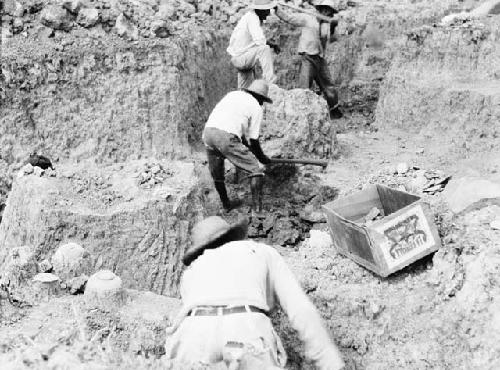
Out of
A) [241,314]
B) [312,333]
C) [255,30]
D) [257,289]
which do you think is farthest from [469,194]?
[255,30]

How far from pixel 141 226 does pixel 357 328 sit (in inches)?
124

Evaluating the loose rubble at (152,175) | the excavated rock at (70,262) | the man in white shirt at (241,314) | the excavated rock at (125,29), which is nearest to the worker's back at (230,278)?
the man in white shirt at (241,314)

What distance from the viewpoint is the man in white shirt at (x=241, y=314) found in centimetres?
310

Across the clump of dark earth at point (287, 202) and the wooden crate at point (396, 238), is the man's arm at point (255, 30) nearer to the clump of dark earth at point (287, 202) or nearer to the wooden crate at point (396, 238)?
the clump of dark earth at point (287, 202)

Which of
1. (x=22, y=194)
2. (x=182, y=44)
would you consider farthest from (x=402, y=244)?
(x=182, y=44)

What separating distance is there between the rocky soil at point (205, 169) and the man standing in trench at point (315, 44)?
2.55 feet

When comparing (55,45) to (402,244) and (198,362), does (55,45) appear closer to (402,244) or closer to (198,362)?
(402,244)

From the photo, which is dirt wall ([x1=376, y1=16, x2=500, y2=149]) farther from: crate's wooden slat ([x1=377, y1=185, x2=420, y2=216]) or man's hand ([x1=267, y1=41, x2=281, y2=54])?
crate's wooden slat ([x1=377, y1=185, x2=420, y2=216])

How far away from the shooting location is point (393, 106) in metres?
10.2

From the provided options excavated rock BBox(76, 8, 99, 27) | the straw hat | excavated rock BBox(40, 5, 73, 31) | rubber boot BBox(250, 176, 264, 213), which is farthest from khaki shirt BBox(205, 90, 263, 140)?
the straw hat

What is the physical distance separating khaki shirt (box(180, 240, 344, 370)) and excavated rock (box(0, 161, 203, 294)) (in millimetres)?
3284

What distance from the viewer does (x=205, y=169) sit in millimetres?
8570

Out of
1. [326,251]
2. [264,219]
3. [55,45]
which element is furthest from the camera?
[55,45]

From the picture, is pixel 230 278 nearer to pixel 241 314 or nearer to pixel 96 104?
pixel 241 314
